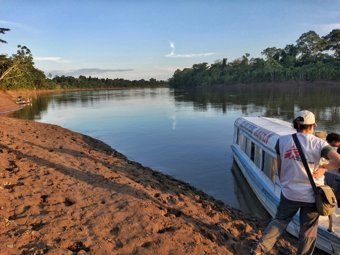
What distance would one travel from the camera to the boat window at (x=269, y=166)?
9.60 meters

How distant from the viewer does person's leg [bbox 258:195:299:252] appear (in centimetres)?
471

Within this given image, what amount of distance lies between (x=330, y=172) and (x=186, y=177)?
24.8 feet

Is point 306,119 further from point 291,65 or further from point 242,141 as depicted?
point 291,65

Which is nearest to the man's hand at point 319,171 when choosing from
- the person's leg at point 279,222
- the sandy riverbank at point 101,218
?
the person's leg at point 279,222

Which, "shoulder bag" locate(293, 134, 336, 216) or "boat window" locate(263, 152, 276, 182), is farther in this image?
"boat window" locate(263, 152, 276, 182)

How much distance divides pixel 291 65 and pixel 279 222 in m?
122

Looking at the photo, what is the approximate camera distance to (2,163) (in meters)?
8.49

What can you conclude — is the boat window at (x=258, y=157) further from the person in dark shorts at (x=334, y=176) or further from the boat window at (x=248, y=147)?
the person in dark shorts at (x=334, y=176)

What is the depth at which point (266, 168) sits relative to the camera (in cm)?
1036

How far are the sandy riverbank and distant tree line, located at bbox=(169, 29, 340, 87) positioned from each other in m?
95.3

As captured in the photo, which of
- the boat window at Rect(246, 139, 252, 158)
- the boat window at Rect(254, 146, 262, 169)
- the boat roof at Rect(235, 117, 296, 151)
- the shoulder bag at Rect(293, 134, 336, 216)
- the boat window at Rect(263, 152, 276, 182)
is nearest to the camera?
the shoulder bag at Rect(293, 134, 336, 216)

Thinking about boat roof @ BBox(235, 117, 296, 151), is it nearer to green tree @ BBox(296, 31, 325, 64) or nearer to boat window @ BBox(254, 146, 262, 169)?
boat window @ BBox(254, 146, 262, 169)

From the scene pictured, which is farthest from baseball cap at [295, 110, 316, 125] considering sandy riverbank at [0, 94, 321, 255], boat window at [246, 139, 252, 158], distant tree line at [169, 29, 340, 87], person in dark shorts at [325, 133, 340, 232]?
distant tree line at [169, 29, 340, 87]

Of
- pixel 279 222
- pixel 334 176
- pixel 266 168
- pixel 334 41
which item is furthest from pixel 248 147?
pixel 334 41
